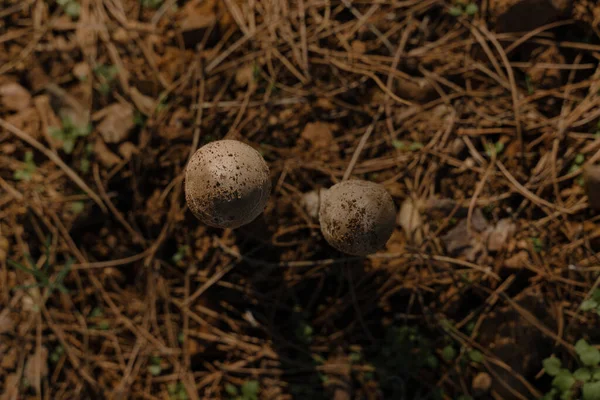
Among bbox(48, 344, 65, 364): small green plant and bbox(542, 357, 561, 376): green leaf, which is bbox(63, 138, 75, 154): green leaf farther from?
bbox(542, 357, 561, 376): green leaf

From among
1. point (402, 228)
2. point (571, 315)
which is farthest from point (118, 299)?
point (571, 315)

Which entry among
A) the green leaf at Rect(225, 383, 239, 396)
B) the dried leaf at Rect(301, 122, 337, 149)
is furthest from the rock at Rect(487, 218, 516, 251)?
the green leaf at Rect(225, 383, 239, 396)

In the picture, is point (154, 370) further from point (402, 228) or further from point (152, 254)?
point (402, 228)

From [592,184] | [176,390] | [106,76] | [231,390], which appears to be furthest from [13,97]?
[592,184]

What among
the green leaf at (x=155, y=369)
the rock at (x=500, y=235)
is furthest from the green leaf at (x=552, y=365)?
the green leaf at (x=155, y=369)

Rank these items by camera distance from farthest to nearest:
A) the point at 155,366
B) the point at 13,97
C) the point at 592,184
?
the point at 13,97, the point at 155,366, the point at 592,184

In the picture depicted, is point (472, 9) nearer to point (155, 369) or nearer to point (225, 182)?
point (225, 182)
